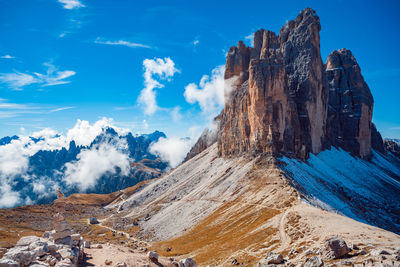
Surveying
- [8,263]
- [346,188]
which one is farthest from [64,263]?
[346,188]

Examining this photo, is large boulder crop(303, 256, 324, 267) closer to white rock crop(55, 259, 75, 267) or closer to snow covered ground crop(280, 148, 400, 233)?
white rock crop(55, 259, 75, 267)

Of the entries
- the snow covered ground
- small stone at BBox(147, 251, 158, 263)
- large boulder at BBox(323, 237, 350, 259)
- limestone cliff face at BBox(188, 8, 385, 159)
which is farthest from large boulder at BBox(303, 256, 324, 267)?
limestone cliff face at BBox(188, 8, 385, 159)

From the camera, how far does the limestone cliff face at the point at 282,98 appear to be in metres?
74.6

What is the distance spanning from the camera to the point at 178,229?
57781 mm

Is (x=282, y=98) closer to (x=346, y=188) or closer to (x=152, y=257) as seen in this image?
(x=346, y=188)

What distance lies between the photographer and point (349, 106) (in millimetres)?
125750

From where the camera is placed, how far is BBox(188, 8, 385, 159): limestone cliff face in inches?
2970

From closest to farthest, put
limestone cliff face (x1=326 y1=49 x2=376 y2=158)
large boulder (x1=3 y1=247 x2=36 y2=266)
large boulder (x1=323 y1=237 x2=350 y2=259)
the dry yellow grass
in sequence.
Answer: large boulder (x1=3 y1=247 x2=36 y2=266) < large boulder (x1=323 y1=237 x2=350 y2=259) < the dry yellow grass < limestone cliff face (x1=326 y1=49 x2=376 y2=158)

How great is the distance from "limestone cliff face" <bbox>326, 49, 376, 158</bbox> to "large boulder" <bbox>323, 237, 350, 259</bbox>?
3975 inches

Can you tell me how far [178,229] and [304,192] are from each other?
29.2 metres

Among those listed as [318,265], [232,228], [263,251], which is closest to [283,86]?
[232,228]

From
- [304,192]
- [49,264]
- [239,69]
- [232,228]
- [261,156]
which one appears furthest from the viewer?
[239,69]

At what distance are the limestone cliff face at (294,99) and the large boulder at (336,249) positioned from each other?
A: 49373mm

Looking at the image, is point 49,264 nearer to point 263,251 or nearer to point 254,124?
point 263,251
